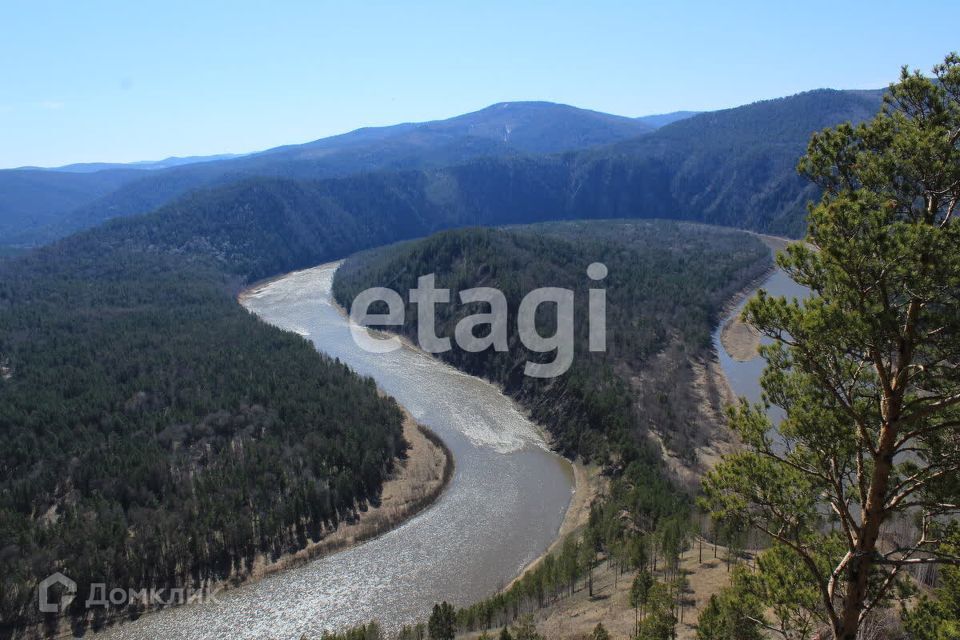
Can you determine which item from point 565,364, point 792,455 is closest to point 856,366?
point 792,455

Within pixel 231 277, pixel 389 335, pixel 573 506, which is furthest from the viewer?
pixel 231 277

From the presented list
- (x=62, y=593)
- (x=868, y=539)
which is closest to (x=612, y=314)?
(x=62, y=593)

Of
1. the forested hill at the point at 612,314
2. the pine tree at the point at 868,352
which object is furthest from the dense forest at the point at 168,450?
the pine tree at the point at 868,352

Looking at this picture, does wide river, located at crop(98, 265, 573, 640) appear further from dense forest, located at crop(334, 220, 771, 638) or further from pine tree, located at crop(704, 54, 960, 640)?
pine tree, located at crop(704, 54, 960, 640)

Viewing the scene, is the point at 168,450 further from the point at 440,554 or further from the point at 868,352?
the point at 868,352

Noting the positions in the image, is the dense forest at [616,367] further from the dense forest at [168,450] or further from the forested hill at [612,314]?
the dense forest at [168,450]

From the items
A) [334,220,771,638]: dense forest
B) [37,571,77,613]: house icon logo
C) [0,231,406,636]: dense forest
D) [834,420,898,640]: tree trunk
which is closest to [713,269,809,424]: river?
[334,220,771,638]: dense forest

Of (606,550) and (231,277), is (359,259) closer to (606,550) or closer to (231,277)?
(231,277)
